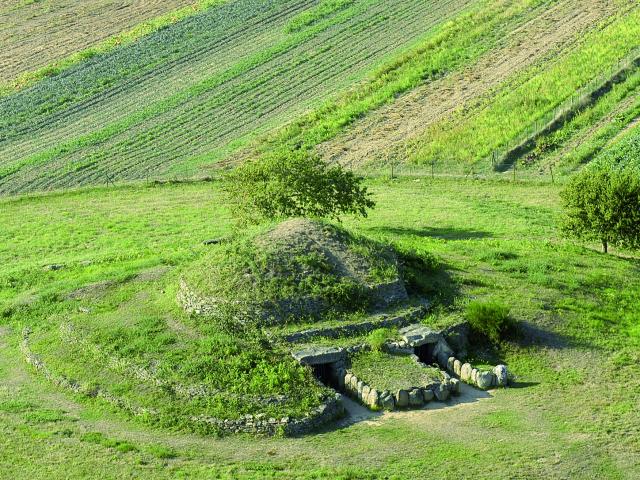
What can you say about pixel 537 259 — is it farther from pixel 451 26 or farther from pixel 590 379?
pixel 451 26

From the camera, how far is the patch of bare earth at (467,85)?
9188 cm

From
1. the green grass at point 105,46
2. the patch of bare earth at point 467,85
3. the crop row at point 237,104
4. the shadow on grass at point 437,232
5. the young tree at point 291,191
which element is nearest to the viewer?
the young tree at point 291,191

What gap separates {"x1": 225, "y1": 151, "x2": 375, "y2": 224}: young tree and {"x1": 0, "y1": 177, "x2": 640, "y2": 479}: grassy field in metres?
2.98

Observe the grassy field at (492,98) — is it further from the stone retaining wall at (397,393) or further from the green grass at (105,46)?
the stone retaining wall at (397,393)

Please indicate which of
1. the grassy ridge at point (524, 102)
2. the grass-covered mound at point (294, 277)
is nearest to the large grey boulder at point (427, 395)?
the grass-covered mound at point (294, 277)

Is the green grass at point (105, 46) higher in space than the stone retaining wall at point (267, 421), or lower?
higher

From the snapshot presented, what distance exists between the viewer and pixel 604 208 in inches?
2392

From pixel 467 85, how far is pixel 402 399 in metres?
62.3

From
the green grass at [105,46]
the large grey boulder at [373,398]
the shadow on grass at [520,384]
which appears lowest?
the shadow on grass at [520,384]

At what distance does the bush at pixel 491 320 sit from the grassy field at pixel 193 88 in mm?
46034

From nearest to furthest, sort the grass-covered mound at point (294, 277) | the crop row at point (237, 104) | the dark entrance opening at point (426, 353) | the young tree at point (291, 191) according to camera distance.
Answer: the dark entrance opening at point (426, 353) → the grass-covered mound at point (294, 277) → the young tree at point (291, 191) → the crop row at point (237, 104)

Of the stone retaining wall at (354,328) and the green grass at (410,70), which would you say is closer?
the stone retaining wall at (354,328)

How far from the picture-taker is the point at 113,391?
43281 mm

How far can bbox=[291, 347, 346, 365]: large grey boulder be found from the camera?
44.4m
